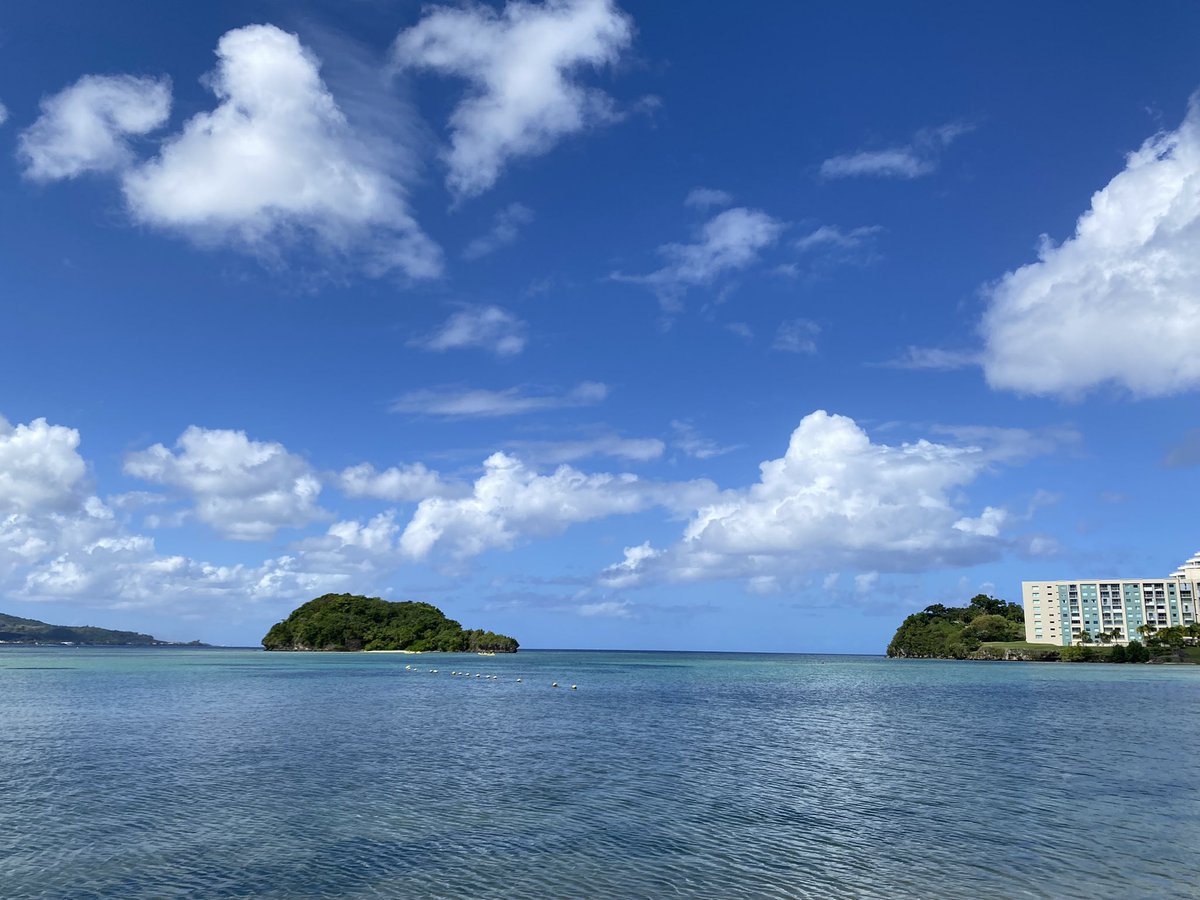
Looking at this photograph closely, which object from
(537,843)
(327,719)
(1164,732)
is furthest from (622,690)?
(537,843)

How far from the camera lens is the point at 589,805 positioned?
116 ft

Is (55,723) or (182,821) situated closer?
(182,821)

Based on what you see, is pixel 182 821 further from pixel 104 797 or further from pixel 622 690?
pixel 622 690

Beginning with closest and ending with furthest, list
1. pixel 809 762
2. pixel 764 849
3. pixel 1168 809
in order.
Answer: pixel 764 849 < pixel 1168 809 < pixel 809 762

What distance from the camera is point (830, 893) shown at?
78.3 feet

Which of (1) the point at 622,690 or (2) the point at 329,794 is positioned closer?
(2) the point at 329,794

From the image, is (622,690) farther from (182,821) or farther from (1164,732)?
(182,821)

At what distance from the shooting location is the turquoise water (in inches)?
990

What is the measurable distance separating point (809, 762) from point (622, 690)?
6988 cm

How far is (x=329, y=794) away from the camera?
3712 cm

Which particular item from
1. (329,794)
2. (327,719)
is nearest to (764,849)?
(329,794)

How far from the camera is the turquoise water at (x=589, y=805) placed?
2516 centimetres

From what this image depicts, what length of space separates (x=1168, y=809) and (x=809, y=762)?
713 inches

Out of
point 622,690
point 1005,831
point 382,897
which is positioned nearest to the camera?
point 382,897
